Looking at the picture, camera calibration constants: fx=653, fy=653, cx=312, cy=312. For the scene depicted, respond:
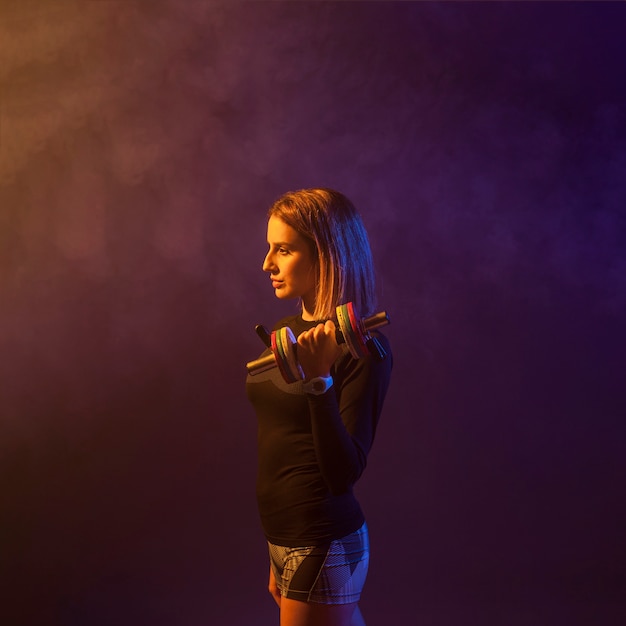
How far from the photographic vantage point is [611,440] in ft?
7.84

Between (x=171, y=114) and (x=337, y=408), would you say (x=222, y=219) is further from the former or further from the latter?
(x=337, y=408)

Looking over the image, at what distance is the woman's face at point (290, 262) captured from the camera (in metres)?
1.48

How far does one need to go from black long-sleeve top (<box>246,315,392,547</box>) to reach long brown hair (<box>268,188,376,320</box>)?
0.14 m

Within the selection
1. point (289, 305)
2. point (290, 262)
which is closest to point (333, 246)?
point (290, 262)

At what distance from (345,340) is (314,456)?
27 centimetres

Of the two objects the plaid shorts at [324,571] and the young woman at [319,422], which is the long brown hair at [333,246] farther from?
the plaid shorts at [324,571]

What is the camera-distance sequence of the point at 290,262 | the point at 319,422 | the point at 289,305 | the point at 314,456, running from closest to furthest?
the point at 319,422 → the point at 314,456 → the point at 290,262 → the point at 289,305

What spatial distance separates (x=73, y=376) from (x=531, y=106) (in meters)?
1.99

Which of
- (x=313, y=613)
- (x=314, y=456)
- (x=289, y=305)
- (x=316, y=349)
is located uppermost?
(x=289, y=305)

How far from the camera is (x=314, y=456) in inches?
53.7

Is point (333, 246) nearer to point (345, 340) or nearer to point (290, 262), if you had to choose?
point (290, 262)

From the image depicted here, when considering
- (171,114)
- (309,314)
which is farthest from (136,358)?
(309,314)

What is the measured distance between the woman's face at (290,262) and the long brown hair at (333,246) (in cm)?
2

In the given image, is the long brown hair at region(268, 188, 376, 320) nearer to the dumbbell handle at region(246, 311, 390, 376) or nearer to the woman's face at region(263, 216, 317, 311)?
the woman's face at region(263, 216, 317, 311)
